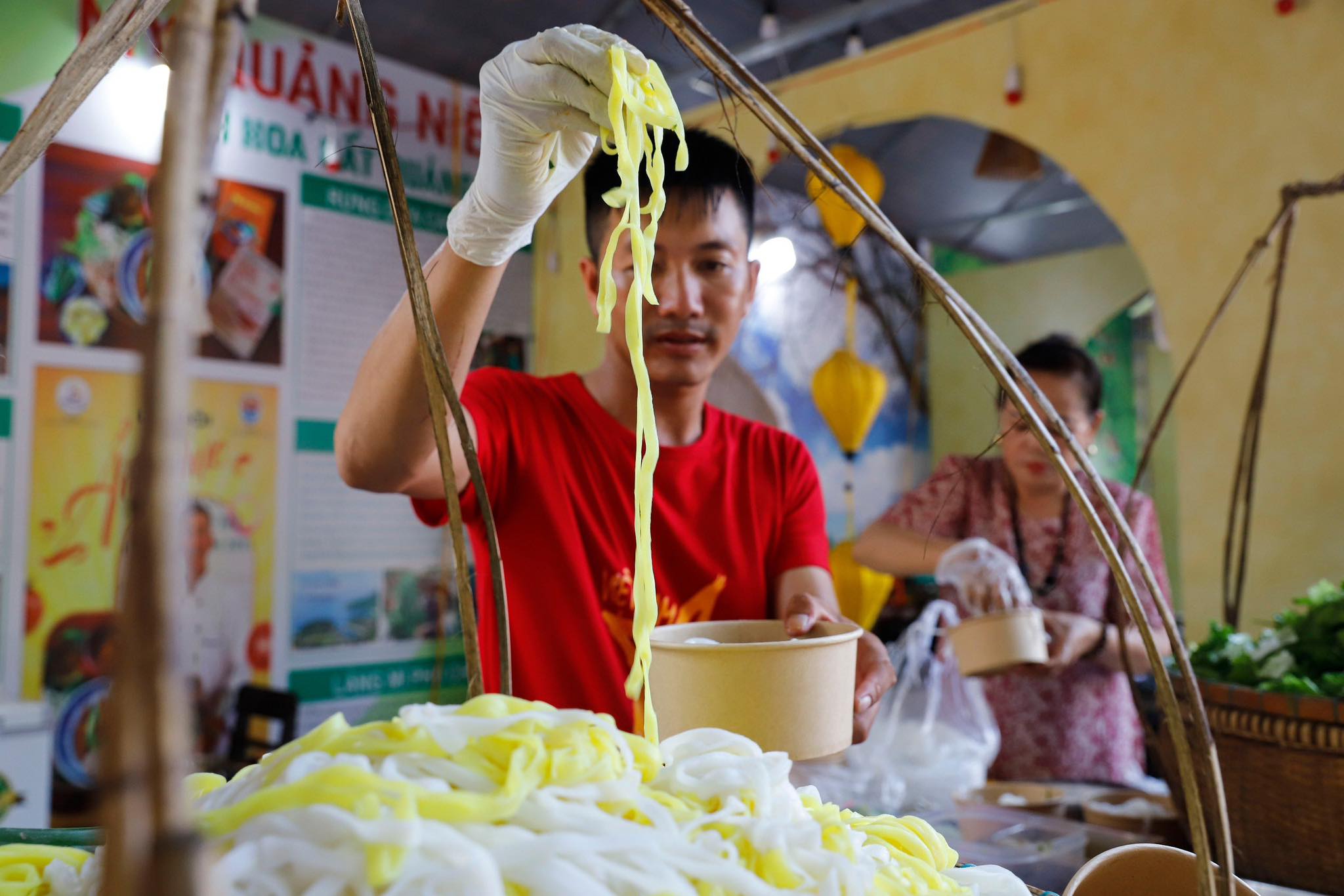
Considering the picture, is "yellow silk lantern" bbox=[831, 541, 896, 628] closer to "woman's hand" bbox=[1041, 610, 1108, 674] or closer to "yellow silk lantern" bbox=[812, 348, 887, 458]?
"yellow silk lantern" bbox=[812, 348, 887, 458]

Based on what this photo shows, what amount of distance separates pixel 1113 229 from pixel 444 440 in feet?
20.5

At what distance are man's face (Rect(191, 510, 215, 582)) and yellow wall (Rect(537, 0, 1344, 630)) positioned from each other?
2964 mm

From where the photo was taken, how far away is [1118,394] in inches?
260

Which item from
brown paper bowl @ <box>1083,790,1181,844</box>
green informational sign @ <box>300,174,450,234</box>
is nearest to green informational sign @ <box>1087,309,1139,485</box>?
green informational sign @ <box>300,174,450,234</box>

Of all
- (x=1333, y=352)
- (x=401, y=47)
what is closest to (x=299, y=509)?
(x=401, y=47)

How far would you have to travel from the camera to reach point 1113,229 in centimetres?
597

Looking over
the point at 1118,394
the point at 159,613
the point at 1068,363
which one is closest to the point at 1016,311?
the point at 1118,394

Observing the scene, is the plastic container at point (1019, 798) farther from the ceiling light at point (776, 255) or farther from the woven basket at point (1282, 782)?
the ceiling light at point (776, 255)

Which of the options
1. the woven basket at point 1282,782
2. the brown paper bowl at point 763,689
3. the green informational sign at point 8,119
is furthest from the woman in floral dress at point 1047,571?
the green informational sign at point 8,119

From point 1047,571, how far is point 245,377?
2.78 metres

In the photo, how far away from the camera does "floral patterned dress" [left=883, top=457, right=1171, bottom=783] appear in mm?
2242

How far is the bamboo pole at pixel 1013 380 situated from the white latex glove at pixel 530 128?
153 mm

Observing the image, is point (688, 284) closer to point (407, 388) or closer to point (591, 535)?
point (591, 535)

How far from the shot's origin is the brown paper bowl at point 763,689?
795 millimetres
